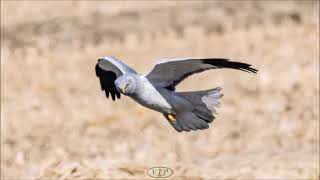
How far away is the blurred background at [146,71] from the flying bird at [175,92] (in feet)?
11.8

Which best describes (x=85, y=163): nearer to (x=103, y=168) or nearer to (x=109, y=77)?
(x=103, y=168)

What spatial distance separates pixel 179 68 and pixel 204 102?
27 cm

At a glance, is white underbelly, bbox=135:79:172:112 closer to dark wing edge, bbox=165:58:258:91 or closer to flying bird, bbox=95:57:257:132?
flying bird, bbox=95:57:257:132

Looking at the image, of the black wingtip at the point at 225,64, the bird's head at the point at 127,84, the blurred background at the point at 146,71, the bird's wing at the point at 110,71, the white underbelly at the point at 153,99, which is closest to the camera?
the bird's head at the point at 127,84

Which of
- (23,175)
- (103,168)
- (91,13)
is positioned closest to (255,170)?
(103,168)

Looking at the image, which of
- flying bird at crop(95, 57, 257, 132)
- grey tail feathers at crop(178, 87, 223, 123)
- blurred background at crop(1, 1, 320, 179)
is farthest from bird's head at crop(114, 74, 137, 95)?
blurred background at crop(1, 1, 320, 179)

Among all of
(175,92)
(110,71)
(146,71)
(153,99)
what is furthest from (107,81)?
(146,71)

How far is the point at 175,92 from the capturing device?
598cm

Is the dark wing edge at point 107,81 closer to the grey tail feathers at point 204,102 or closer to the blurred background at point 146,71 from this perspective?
the grey tail feathers at point 204,102

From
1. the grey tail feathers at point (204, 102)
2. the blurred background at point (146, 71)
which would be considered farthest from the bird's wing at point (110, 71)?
the blurred background at point (146, 71)

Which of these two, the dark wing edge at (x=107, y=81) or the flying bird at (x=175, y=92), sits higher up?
the dark wing edge at (x=107, y=81)

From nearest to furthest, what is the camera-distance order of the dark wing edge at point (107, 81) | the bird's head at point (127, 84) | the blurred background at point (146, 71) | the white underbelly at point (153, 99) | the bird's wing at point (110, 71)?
1. the bird's head at point (127, 84)
2. the white underbelly at point (153, 99)
3. the bird's wing at point (110, 71)
4. the dark wing edge at point (107, 81)
5. the blurred background at point (146, 71)

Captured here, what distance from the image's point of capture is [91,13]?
61.6 ft

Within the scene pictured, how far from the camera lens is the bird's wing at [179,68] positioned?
588cm
